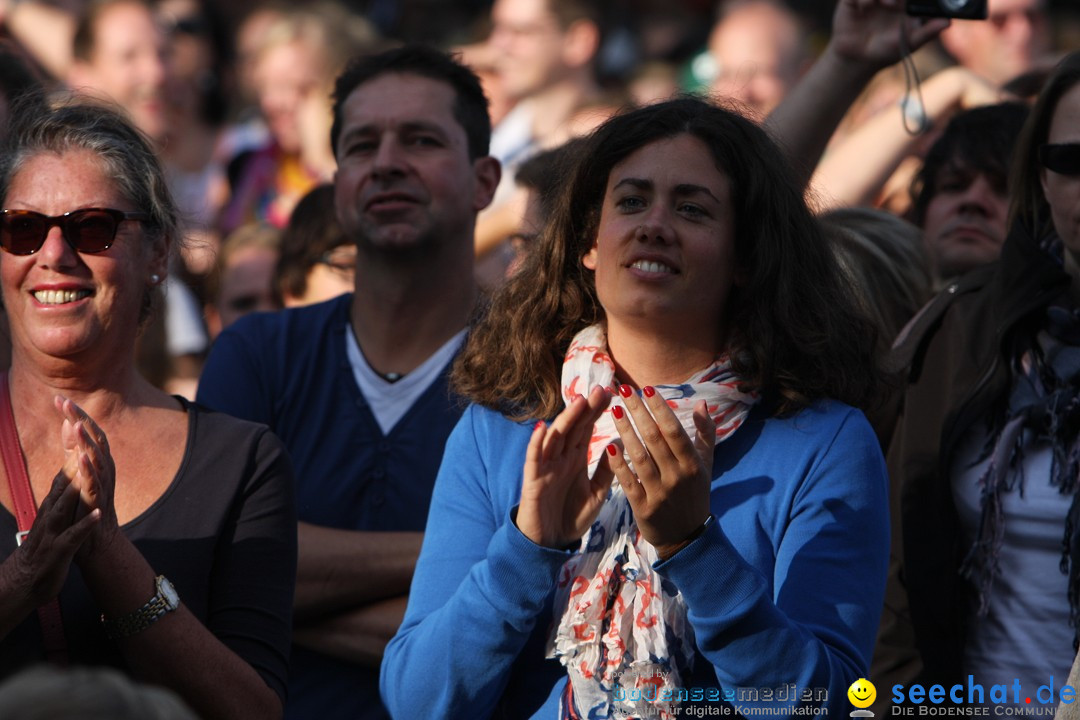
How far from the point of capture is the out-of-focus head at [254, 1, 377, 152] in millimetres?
8109

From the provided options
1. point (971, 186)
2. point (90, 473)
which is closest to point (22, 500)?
point (90, 473)

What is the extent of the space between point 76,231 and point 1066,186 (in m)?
2.21

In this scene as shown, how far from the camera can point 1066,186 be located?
3.44 metres

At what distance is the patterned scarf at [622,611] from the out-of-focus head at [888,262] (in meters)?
1.21

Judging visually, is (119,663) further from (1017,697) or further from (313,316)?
(1017,697)

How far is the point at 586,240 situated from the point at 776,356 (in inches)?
21.7

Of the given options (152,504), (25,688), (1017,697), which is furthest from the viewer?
(1017,697)

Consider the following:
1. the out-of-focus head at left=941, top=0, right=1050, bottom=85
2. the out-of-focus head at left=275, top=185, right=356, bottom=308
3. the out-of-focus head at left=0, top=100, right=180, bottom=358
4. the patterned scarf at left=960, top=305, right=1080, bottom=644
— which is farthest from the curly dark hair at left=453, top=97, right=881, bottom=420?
the out-of-focus head at left=941, top=0, right=1050, bottom=85

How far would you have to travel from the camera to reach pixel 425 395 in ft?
13.2

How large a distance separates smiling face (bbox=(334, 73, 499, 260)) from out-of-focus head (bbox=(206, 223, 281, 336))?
4.08ft

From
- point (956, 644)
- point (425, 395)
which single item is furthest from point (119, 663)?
point (956, 644)

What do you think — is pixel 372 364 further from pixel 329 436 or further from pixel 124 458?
pixel 124 458

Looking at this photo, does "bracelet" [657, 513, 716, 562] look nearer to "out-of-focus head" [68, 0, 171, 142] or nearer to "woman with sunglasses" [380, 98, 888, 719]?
"woman with sunglasses" [380, 98, 888, 719]

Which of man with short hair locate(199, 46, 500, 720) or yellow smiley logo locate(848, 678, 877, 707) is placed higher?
man with short hair locate(199, 46, 500, 720)
